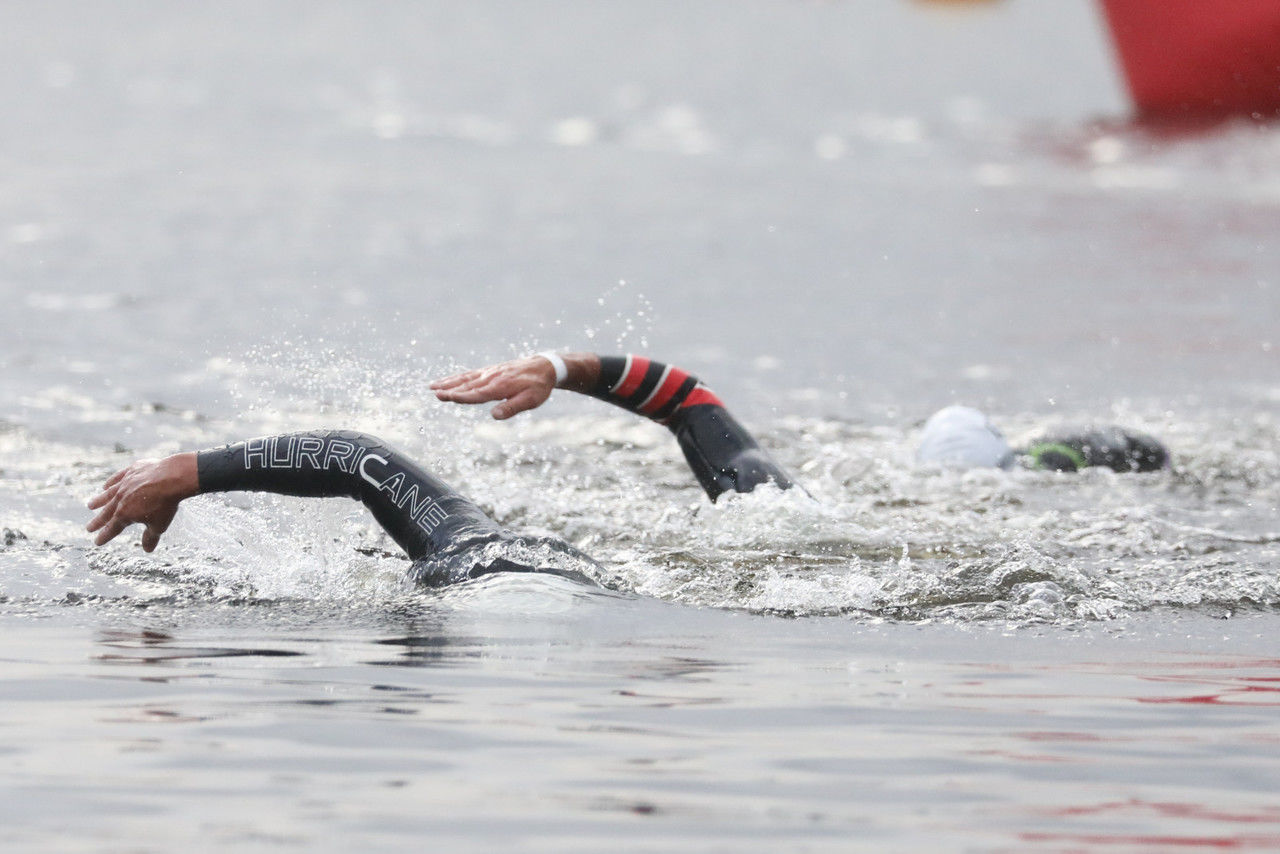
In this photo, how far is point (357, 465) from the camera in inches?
279

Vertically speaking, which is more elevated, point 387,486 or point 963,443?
point 387,486

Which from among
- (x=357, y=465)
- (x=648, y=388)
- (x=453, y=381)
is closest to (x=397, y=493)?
(x=357, y=465)

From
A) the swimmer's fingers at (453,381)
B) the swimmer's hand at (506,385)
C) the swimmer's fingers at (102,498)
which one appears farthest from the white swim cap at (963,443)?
the swimmer's fingers at (102,498)

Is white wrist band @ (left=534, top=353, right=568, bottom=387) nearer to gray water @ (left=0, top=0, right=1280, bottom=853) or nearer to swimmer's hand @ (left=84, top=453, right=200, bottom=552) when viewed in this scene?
gray water @ (left=0, top=0, right=1280, bottom=853)

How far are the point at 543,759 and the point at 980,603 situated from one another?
2.87 metres

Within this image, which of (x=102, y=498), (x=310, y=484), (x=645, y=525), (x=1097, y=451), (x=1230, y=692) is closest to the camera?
(x=1230, y=692)

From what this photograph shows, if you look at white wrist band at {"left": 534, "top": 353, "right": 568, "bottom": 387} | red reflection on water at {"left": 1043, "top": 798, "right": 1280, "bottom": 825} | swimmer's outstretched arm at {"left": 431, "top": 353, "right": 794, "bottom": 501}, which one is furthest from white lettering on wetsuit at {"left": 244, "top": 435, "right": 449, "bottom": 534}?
red reflection on water at {"left": 1043, "top": 798, "right": 1280, "bottom": 825}

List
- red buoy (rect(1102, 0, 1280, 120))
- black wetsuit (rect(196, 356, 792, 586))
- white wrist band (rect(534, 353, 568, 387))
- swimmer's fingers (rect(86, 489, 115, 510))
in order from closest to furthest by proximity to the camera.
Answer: swimmer's fingers (rect(86, 489, 115, 510))
black wetsuit (rect(196, 356, 792, 586))
white wrist band (rect(534, 353, 568, 387))
red buoy (rect(1102, 0, 1280, 120))

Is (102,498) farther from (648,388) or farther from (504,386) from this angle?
(648,388)

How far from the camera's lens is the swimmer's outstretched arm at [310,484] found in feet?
22.0

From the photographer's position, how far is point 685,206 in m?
28.3

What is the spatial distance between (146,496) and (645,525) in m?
2.89

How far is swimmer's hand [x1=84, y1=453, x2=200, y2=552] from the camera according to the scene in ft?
21.8

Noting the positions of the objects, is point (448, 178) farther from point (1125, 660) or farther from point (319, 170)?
point (1125, 660)
